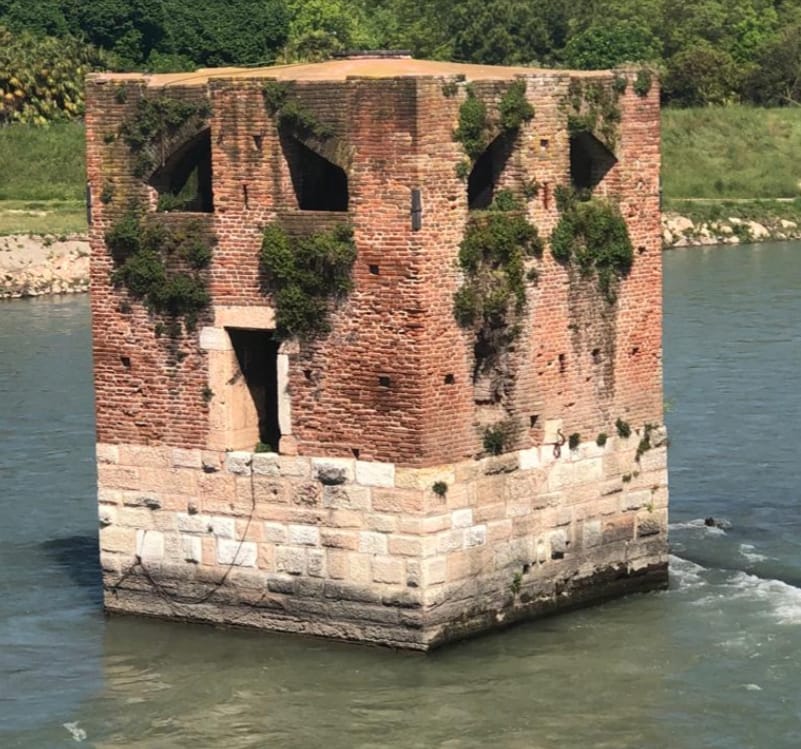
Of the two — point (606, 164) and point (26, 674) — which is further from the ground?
point (606, 164)

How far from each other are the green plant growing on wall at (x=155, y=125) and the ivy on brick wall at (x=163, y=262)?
0.58 meters

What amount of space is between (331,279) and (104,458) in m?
3.57

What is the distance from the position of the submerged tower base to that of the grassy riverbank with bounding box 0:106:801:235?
148 feet

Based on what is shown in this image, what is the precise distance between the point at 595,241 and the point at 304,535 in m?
4.51

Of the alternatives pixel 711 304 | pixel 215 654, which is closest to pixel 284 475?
pixel 215 654

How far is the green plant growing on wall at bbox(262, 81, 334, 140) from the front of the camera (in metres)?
27.2

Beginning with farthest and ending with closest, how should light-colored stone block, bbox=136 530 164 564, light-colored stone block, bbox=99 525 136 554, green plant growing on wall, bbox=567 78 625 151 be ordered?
light-colored stone block, bbox=99 525 136 554, light-colored stone block, bbox=136 530 164 564, green plant growing on wall, bbox=567 78 625 151

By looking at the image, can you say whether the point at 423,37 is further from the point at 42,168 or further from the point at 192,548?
the point at 192,548

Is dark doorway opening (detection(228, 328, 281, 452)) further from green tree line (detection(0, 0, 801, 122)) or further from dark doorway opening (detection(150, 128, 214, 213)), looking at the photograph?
green tree line (detection(0, 0, 801, 122))

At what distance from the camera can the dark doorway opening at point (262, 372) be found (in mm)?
28500

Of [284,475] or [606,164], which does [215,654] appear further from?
[606,164]

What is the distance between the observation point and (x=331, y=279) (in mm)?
27375

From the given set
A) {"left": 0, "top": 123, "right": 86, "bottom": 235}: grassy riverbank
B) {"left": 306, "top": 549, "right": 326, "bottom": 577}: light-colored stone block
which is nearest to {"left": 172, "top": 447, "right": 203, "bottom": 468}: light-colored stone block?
{"left": 306, "top": 549, "right": 326, "bottom": 577}: light-colored stone block

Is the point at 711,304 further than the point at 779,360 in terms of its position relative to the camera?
Yes
